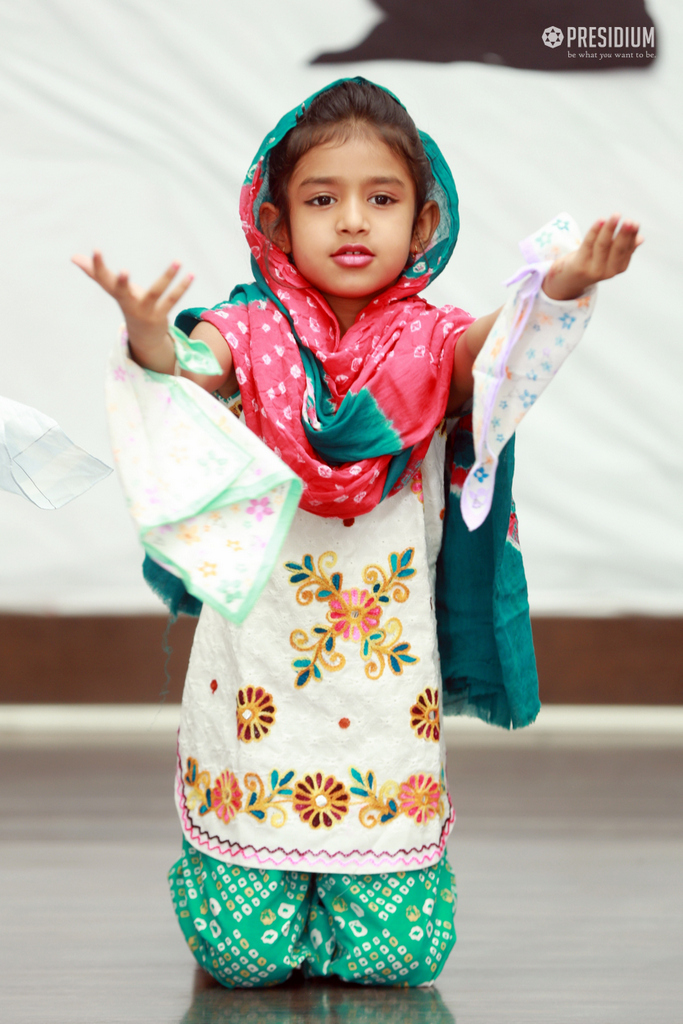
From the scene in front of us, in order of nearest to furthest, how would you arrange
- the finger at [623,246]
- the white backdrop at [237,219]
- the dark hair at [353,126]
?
1. the finger at [623,246]
2. the dark hair at [353,126]
3. the white backdrop at [237,219]

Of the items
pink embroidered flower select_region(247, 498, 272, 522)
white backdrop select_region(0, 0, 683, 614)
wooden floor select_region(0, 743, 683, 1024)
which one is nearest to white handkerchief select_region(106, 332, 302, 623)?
pink embroidered flower select_region(247, 498, 272, 522)

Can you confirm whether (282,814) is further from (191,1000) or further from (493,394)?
(493,394)

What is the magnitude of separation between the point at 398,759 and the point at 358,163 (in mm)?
622

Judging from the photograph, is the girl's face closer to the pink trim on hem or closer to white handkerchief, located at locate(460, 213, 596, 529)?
white handkerchief, located at locate(460, 213, 596, 529)

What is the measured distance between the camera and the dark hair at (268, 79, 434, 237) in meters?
1.18

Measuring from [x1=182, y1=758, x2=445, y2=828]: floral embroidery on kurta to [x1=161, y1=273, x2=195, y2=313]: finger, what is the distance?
50 centimetres

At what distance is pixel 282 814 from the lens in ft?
3.77

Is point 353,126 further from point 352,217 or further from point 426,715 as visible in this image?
point 426,715

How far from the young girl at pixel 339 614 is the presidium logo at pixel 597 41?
1634 mm

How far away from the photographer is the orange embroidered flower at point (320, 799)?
1.15 m

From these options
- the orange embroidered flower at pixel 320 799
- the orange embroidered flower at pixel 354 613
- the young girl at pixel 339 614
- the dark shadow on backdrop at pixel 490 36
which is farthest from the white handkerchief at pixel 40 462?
the dark shadow on backdrop at pixel 490 36

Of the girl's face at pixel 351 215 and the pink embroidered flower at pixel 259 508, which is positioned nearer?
the pink embroidered flower at pixel 259 508

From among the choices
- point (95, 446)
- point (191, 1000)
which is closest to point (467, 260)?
point (95, 446)

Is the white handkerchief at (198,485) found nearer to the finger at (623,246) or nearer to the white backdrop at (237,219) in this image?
the finger at (623,246)
